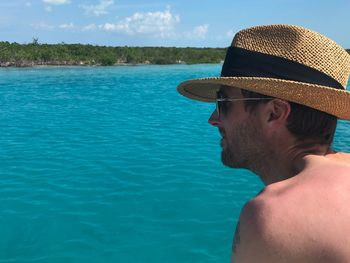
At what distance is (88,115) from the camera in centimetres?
1638

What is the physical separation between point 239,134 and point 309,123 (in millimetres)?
256

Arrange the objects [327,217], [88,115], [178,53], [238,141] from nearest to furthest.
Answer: [327,217]
[238,141]
[88,115]
[178,53]

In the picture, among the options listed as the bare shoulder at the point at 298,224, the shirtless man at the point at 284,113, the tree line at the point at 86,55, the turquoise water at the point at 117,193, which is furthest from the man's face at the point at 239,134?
the tree line at the point at 86,55

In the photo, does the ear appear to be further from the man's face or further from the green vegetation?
the green vegetation

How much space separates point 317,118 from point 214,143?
9.41m

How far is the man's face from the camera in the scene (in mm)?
1621

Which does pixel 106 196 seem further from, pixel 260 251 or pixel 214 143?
pixel 260 251

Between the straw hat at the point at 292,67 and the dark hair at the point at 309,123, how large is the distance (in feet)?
0.10

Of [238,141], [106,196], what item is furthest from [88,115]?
[238,141]

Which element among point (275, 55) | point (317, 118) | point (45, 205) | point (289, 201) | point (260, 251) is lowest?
point (45, 205)

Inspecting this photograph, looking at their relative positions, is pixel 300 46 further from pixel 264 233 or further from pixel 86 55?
pixel 86 55

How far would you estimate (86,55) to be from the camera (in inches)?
2547

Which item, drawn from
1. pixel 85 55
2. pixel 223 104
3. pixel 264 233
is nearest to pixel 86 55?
pixel 85 55

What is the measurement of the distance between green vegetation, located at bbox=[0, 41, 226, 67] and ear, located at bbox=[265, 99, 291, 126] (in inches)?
2195
